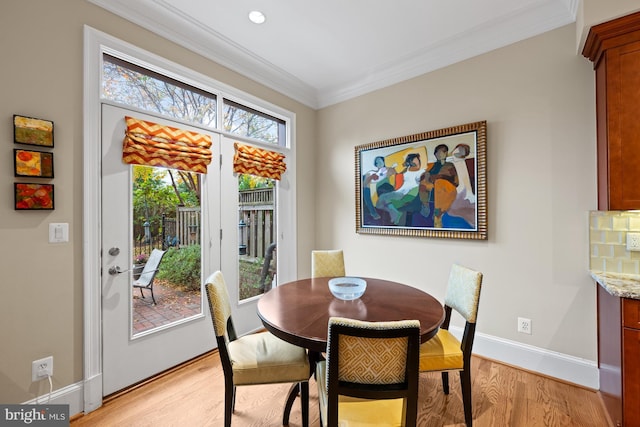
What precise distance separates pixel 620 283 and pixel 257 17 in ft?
10.4

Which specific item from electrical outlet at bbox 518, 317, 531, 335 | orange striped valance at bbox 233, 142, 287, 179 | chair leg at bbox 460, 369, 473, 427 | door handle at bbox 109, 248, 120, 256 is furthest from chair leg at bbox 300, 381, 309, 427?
orange striped valance at bbox 233, 142, 287, 179

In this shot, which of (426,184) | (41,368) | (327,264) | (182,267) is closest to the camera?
(41,368)

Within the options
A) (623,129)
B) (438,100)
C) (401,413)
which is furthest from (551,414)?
(438,100)

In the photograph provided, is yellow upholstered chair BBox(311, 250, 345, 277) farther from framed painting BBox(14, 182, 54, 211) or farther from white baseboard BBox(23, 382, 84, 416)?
framed painting BBox(14, 182, 54, 211)

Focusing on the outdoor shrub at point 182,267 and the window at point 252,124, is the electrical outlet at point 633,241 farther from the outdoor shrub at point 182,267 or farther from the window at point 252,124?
the outdoor shrub at point 182,267

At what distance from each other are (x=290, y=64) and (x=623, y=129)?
2798 millimetres

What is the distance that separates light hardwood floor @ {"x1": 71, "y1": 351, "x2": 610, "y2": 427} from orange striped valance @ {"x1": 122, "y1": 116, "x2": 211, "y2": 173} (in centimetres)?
172

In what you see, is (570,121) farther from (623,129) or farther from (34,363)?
(34,363)

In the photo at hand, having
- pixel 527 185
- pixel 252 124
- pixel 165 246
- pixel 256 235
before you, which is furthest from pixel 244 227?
pixel 527 185

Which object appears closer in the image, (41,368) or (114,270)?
(41,368)

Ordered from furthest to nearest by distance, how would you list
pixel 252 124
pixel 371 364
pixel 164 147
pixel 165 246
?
pixel 252 124, pixel 165 246, pixel 164 147, pixel 371 364

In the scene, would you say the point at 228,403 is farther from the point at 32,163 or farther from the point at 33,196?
the point at 32,163

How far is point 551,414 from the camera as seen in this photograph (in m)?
1.83

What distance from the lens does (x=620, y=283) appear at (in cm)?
174
